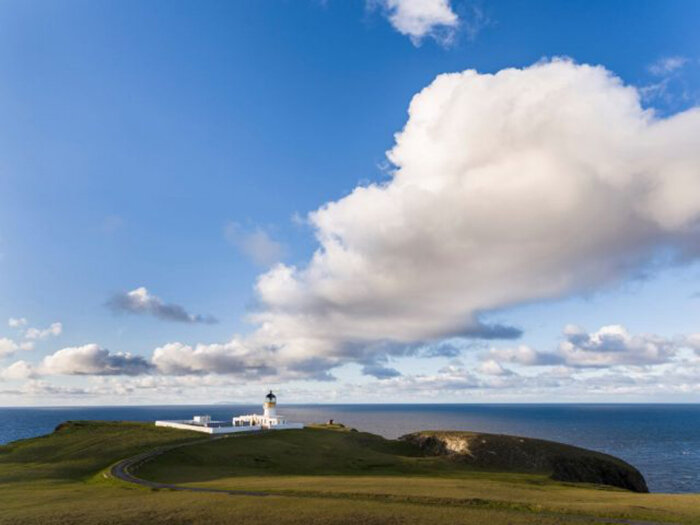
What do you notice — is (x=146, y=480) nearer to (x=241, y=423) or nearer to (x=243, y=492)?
(x=243, y=492)

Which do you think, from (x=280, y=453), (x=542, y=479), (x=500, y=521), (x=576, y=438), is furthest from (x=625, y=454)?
(x=500, y=521)

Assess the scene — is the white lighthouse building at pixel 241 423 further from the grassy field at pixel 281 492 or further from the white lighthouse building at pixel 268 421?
the grassy field at pixel 281 492

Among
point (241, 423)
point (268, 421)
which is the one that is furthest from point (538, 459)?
point (241, 423)

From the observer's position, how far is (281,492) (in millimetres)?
42281

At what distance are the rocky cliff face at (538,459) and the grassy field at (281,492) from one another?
6230 millimetres

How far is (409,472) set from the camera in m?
65.9

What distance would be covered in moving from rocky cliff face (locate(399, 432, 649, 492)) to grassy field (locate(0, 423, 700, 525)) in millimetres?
6230

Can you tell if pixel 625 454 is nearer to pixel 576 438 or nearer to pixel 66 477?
pixel 576 438

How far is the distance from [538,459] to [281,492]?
51.9m

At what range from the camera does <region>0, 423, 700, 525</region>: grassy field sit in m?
35.1

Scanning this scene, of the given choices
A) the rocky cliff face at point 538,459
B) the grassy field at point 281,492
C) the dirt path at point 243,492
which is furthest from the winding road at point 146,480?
the rocky cliff face at point 538,459

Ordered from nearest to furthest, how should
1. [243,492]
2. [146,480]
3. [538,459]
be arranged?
1. [243,492]
2. [146,480]
3. [538,459]

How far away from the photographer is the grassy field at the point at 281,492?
3506 cm

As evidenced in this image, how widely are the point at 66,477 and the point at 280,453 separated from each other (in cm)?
2627
